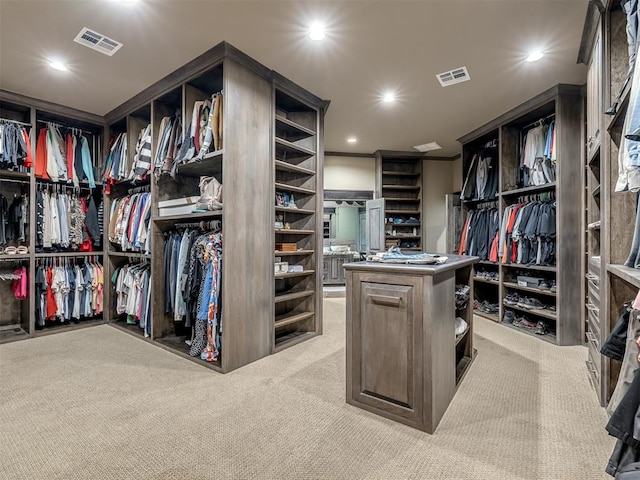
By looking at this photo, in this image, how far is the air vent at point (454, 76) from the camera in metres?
3.12

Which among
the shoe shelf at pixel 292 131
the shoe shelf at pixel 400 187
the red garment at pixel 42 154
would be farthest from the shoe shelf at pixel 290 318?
the shoe shelf at pixel 400 187

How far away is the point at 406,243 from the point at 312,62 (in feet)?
14.2

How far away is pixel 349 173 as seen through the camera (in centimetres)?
634

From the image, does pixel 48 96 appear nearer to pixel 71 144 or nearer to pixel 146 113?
pixel 71 144

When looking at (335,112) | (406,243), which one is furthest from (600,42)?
(406,243)

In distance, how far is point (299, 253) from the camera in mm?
3557

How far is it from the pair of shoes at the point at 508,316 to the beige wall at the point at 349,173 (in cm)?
318

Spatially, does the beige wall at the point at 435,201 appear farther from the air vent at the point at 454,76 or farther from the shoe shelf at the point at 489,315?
the air vent at the point at 454,76

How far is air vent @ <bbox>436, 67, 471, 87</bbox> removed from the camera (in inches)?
123

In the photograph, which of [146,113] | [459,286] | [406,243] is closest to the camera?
[459,286]

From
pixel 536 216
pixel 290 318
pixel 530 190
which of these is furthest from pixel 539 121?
pixel 290 318

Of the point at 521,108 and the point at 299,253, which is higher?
the point at 521,108

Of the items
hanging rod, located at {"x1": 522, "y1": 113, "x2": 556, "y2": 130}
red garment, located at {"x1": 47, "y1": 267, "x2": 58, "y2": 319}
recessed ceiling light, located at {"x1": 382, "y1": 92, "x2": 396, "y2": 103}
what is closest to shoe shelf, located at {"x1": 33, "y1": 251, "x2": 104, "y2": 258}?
red garment, located at {"x1": 47, "y1": 267, "x2": 58, "y2": 319}

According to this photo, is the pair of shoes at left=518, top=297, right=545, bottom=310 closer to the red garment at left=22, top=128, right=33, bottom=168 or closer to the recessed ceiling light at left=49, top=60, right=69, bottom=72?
the recessed ceiling light at left=49, top=60, right=69, bottom=72
